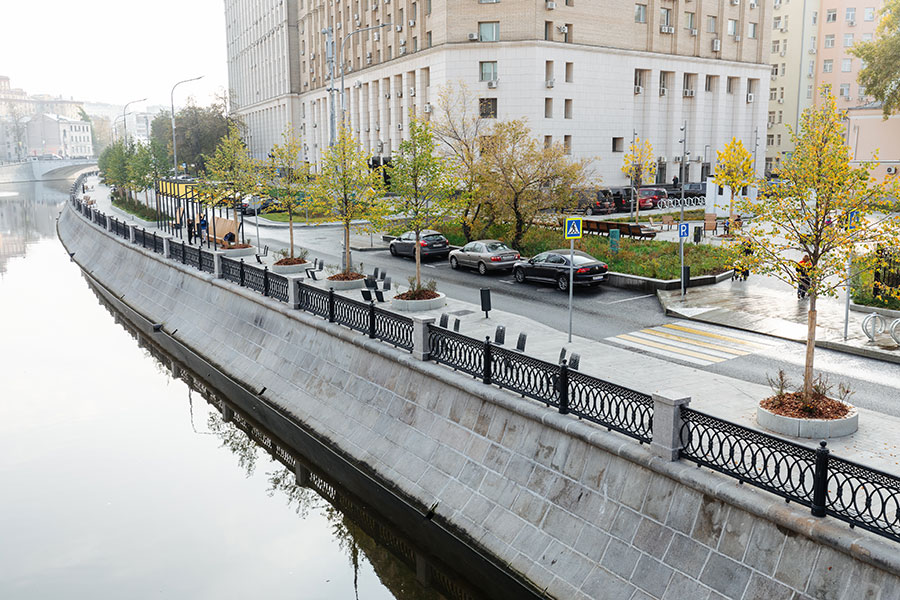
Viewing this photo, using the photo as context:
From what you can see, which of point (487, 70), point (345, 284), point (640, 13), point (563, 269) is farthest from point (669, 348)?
point (640, 13)

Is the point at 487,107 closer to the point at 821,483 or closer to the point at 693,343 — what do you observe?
the point at 693,343

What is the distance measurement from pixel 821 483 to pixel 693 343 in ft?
36.1

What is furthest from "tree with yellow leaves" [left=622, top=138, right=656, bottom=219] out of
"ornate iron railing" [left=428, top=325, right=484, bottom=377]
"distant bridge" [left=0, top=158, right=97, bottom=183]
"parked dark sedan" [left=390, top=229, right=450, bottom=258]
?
"distant bridge" [left=0, top=158, right=97, bottom=183]

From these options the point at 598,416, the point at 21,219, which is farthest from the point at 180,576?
the point at 21,219

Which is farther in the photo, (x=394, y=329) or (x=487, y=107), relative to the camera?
(x=487, y=107)

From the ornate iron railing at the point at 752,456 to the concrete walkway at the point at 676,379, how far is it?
5.61 feet

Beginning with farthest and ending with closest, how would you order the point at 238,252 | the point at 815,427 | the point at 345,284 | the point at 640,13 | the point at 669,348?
1. the point at 640,13
2. the point at 238,252
3. the point at 345,284
4. the point at 669,348
5. the point at 815,427

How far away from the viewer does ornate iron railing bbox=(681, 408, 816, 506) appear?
8594 millimetres

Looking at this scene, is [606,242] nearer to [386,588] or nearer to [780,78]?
[386,588]

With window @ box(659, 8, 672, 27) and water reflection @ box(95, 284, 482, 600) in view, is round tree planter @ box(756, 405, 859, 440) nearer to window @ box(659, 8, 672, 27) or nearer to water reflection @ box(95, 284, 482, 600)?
water reflection @ box(95, 284, 482, 600)

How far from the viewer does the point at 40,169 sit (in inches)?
5984

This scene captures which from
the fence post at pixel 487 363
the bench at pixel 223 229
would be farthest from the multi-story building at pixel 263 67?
the fence post at pixel 487 363

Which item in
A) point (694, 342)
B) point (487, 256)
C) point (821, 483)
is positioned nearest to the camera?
point (821, 483)

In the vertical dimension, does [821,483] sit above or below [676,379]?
above
